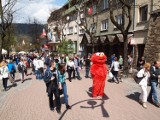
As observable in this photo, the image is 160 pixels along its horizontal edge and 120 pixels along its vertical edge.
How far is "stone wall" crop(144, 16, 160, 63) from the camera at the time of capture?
802 inches

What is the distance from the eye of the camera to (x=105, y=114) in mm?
7988

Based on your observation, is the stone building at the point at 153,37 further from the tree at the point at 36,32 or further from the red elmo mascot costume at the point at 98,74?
the tree at the point at 36,32

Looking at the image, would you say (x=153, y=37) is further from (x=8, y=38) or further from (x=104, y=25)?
(x=8, y=38)

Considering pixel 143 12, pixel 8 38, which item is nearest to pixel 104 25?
pixel 143 12

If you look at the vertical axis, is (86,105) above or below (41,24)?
below

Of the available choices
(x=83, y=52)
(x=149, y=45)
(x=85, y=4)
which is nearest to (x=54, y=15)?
(x=83, y=52)

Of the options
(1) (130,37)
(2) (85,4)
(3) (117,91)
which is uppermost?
(2) (85,4)

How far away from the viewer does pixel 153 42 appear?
68.3ft

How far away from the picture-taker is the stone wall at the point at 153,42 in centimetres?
2036

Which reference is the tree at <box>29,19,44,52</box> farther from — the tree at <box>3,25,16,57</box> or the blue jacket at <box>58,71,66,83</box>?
the blue jacket at <box>58,71,66,83</box>

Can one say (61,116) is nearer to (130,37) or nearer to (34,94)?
(34,94)

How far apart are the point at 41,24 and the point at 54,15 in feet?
74.7

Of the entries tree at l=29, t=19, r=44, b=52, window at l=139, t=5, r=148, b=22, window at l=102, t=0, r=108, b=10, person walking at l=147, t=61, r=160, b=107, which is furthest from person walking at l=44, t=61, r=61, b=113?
tree at l=29, t=19, r=44, b=52

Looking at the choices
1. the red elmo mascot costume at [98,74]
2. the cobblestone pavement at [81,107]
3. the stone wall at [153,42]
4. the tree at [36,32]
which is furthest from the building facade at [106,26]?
the tree at [36,32]
